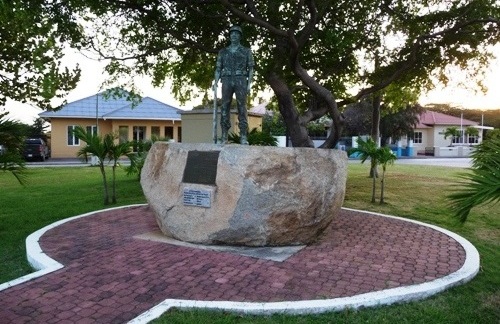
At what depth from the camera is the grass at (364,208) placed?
13.8 feet

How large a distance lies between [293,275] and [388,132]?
3824 centimetres

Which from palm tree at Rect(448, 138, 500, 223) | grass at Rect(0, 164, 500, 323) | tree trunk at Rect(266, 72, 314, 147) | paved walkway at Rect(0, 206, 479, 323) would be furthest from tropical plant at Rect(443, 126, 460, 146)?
palm tree at Rect(448, 138, 500, 223)

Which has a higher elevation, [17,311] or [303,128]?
[303,128]

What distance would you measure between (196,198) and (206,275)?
1577 mm

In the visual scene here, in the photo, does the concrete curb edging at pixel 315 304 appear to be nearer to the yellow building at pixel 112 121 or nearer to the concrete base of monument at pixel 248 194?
the concrete base of monument at pixel 248 194

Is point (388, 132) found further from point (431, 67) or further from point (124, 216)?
point (124, 216)

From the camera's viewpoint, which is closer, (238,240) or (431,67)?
(238,240)

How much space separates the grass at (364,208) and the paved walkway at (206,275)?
20cm

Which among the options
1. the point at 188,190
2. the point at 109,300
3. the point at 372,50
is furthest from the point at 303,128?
the point at 109,300

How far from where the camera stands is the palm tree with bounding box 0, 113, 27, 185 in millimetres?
7125

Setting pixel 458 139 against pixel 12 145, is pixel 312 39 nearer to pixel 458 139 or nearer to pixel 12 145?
pixel 12 145

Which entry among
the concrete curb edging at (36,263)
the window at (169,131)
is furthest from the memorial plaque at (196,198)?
the window at (169,131)

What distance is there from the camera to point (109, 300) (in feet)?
14.5

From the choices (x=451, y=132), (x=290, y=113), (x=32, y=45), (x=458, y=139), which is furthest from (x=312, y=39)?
(x=458, y=139)
